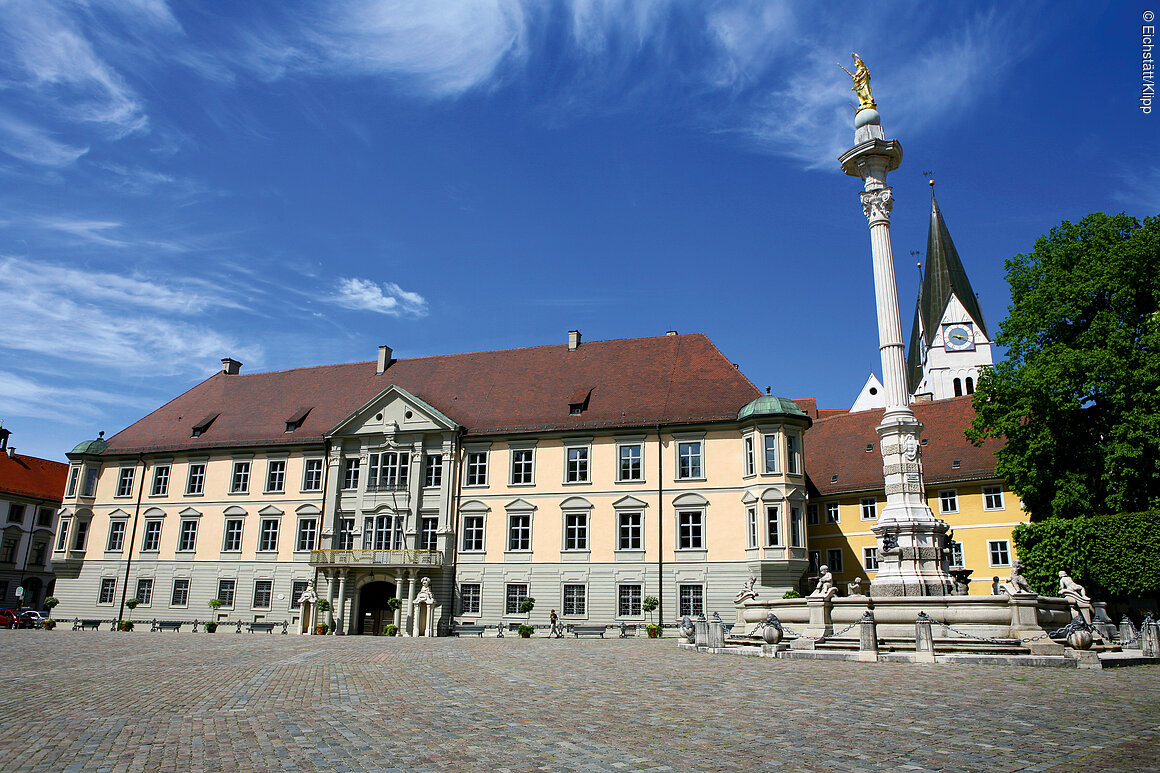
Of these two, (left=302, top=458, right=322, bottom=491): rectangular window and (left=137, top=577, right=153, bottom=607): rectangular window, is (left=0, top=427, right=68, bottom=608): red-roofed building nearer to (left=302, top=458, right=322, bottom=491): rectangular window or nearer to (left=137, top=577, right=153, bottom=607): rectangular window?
(left=137, top=577, right=153, bottom=607): rectangular window

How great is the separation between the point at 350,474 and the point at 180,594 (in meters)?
11.3

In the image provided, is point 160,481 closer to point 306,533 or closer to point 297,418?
point 297,418

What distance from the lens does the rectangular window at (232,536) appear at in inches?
1747

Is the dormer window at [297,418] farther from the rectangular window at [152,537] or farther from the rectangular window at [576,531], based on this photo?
the rectangular window at [576,531]

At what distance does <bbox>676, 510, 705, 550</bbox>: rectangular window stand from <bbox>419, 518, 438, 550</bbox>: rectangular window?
12.0 m

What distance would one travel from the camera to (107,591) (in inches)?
1794

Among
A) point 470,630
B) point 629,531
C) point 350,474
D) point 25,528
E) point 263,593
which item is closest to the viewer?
point 470,630

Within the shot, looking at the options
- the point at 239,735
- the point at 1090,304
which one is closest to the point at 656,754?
the point at 239,735

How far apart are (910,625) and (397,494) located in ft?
91.7

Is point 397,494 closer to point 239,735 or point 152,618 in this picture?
point 152,618

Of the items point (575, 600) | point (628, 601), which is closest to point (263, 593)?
point (575, 600)

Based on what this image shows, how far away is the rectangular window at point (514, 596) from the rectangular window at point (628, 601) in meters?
4.49

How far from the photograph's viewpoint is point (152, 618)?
145 feet

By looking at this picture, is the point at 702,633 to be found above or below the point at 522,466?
below
